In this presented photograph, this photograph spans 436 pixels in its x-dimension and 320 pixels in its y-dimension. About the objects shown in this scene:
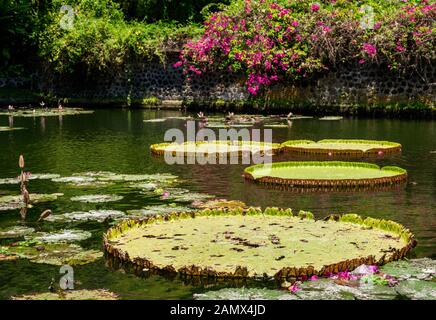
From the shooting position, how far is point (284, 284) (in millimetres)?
6695

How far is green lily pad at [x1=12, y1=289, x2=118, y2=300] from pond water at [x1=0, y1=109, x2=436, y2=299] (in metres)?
0.15

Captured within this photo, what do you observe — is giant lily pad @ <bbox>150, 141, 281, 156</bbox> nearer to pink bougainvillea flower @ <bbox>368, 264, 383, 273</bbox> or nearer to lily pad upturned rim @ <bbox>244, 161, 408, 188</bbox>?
lily pad upturned rim @ <bbox>244, 161, 408, 188</bbox>

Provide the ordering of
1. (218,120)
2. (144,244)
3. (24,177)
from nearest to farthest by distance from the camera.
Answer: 1. (144,244)
2. (24,177)
3. (218,120)

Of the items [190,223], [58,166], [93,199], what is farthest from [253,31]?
[190,223]

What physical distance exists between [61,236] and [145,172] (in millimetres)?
4936

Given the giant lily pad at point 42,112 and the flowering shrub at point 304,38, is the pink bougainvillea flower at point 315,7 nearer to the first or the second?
the flowering shrub at point 304,38

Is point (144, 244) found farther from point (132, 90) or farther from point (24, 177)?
point (132, 90)

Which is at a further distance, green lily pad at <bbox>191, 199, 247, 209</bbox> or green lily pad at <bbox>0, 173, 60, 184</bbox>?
green lily pad at <bbox>0, 173, 60, 184</bbox>

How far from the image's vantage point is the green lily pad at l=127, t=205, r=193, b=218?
970 cm

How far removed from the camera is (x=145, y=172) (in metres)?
13.5

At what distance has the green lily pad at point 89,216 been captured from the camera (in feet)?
31.1

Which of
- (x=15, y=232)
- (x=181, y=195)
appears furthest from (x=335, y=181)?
(x=15, y=232)

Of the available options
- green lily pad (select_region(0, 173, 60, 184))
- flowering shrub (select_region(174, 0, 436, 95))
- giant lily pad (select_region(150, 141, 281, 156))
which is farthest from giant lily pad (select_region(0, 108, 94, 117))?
green lily pad (select_region(0, 173, 60, 184))

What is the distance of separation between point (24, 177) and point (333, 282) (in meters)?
5.12
